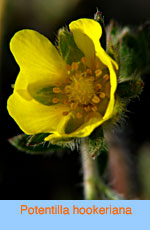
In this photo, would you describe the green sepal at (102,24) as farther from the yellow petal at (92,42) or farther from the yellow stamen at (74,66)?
the yellow stamen at (74,66)

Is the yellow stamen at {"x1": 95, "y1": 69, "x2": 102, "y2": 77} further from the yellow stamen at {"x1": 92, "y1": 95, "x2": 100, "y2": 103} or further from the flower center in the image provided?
the yellow stamen at {"x1": 92, "y1": 95, "x2": 100, "y2": 103}

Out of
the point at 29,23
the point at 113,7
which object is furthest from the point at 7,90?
the point at 113,7

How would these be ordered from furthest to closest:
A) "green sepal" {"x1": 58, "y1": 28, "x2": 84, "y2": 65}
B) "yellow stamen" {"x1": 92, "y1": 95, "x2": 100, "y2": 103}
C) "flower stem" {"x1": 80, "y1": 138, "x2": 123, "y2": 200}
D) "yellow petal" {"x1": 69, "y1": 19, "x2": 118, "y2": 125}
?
"flower stem" {"x1": 80, "y1": 138, "x2": 123, "y2": 200} < "yellow stamen" {"x1": 92, "y1": 95, "x2": 100, "y2": 103} < "green sepal" {"x1": 58, "y1": 28, "x2": 84, "y2": 65} < "yellow petal" {"x1": 69, "y1": 19, "x2": 118, "y2": 125}

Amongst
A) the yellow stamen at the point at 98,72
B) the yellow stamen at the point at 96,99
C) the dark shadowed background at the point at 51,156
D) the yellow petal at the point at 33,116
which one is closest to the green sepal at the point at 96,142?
the yellow petal at the point at 33,116

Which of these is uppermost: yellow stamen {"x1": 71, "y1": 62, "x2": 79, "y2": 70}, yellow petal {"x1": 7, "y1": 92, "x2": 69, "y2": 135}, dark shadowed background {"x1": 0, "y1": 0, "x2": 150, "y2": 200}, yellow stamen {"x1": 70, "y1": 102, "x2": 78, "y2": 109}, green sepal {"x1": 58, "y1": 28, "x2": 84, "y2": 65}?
green sepal {"x1": 58, "y1": 28, "x2": 84, "y2": 65}

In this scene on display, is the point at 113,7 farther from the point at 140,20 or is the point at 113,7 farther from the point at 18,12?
the point at 18,12

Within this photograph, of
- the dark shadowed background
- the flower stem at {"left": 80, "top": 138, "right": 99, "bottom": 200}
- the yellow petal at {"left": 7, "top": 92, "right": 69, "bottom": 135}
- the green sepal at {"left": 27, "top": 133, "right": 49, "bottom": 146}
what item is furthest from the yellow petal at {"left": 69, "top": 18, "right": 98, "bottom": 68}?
the dark shadowed background
